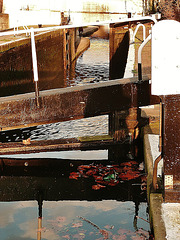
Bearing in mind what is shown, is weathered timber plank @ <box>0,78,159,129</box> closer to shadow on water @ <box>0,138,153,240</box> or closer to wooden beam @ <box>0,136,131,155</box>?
shadow on water @ <box>0,138,153,240</box>

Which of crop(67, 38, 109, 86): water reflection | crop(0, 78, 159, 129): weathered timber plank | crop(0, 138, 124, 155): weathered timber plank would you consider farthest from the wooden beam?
crop(67, 38, 109, 86): water reflection

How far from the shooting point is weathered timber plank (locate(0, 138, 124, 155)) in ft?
23.5

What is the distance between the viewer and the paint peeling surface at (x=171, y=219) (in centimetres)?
368

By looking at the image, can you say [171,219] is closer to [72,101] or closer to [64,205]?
[64,205]

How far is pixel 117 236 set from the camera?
4.59 metres

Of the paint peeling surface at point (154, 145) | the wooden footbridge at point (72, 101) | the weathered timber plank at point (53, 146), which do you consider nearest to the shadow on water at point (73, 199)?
the weathered timber plank at point (53, 146)

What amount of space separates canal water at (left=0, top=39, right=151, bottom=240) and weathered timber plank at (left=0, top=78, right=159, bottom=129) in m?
0.93

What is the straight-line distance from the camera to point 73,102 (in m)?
6.17

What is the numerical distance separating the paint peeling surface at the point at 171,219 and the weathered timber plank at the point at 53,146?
3.39 metres

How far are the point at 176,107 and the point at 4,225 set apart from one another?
2.35 meters

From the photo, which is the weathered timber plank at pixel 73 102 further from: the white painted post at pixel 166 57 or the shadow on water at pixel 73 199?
the white painted post at pixel 166 57

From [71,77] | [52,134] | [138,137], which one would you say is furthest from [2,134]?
[71,77]

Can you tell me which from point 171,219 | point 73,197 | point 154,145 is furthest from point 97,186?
point 171,219

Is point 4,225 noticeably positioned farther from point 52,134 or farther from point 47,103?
point 52,134
